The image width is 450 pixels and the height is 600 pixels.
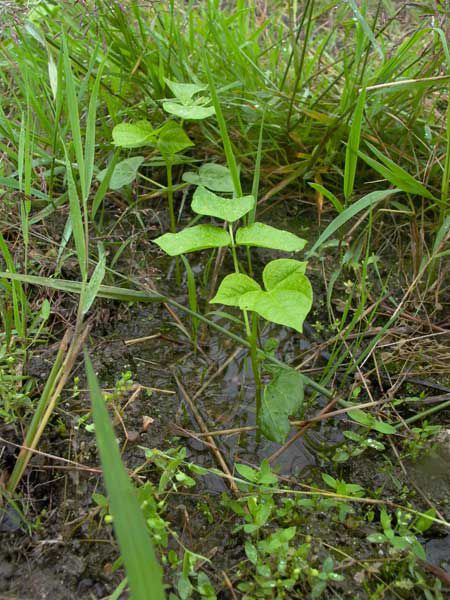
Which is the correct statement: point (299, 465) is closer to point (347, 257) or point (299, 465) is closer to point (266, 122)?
point (347, 257)

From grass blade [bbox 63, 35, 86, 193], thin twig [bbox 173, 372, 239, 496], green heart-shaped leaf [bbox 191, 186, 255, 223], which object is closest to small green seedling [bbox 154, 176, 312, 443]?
green heart-shaped leaf [bbox 191, 186, 255, 223]

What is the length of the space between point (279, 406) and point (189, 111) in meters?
0.79

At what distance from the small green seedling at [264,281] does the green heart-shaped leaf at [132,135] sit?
0.90 feet

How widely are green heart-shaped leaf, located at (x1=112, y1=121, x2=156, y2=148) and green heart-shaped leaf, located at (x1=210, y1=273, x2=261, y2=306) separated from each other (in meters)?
0.52

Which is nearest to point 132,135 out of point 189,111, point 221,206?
point 189,111

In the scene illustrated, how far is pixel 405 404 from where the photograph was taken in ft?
4.17

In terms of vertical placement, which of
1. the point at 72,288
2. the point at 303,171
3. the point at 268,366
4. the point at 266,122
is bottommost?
the point at 268,366

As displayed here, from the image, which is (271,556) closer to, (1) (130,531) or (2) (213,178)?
(1) (130,531)

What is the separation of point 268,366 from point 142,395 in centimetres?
31

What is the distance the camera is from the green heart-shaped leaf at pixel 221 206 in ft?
3.63

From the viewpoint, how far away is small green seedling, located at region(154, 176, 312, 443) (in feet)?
3.20

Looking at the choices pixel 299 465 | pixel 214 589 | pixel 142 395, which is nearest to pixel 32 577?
pixel 214 589

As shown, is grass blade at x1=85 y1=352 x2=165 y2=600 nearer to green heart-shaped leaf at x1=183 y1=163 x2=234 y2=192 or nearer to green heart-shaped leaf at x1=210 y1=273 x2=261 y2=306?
green heart-shaped leaf at x1=210 y1=273 x2=261 y2=306

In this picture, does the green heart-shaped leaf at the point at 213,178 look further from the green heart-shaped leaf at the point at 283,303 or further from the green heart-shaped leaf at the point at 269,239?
the green heart-shaped leaf at the point at 283,303
